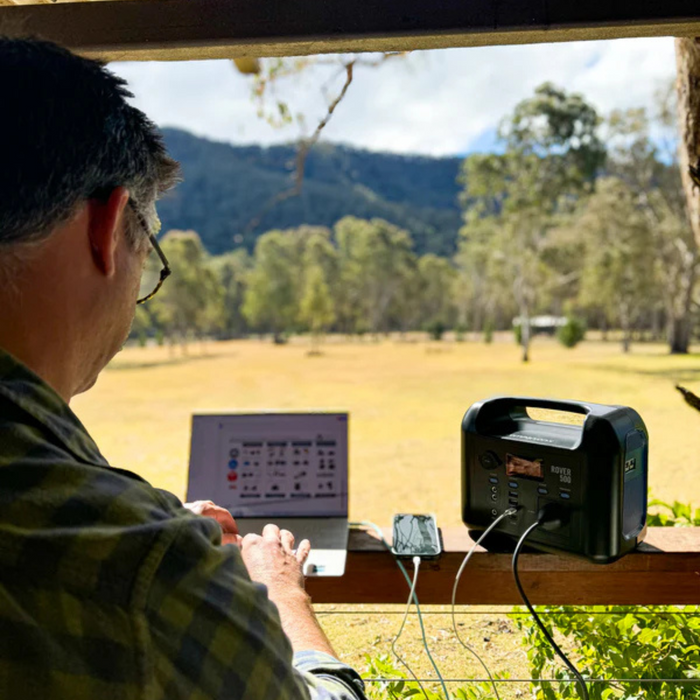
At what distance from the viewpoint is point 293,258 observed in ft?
108

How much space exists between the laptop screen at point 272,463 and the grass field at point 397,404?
22 centimetres

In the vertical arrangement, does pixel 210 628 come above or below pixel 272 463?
above

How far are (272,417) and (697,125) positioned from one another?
117cm

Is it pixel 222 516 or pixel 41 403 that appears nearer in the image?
pixel 41 403

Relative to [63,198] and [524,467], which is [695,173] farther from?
[63,198]

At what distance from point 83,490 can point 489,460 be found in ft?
2.58

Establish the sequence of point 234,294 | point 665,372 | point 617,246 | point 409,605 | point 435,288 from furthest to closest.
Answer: point 435,288 < point 234,294 < point 617,246 < point 665,372 < point 409,605

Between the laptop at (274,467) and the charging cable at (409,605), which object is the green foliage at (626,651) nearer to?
the charging cable at (409,605)

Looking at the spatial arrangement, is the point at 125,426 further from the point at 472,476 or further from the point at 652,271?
the point at 652,271

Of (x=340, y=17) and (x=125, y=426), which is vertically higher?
(x=340, y=17)

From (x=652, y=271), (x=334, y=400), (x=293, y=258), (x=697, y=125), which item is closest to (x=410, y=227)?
(x=293, y=258)

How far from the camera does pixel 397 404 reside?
41.4 feet

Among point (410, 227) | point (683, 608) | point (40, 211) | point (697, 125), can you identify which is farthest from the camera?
point (410, 227)

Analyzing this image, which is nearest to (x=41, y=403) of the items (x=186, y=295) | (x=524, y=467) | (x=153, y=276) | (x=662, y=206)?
(x=153, y=276)
